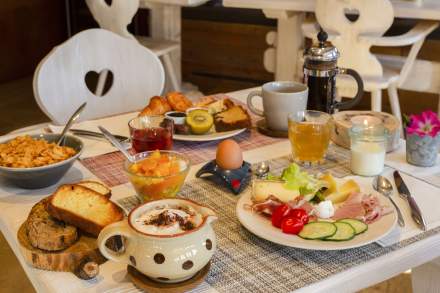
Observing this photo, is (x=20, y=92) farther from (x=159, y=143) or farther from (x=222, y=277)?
(x=222, y=277)

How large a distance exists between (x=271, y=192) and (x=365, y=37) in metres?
1.71

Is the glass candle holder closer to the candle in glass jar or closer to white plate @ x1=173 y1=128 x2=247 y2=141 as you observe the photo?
the candle in glass jar

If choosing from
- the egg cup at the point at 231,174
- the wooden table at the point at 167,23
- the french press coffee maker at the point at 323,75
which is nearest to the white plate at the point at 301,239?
the egg cup at the point at 231,174

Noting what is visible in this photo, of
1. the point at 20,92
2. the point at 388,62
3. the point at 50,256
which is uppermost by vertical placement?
the point at 50,256

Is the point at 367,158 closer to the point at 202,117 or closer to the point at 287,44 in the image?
the point at 202,117

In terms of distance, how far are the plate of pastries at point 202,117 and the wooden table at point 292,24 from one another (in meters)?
1.47

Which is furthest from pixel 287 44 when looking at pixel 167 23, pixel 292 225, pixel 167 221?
pixel 167 221

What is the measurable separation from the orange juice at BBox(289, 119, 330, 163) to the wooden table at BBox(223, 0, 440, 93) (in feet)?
5.16

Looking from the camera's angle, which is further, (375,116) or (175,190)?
(375,116)

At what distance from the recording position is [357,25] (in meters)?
2.53

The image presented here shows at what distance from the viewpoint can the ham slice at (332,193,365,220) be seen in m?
0.97

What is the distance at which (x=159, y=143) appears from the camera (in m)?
1.23

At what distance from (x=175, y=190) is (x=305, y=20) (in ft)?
7.26

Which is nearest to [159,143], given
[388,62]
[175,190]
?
[175,190]
